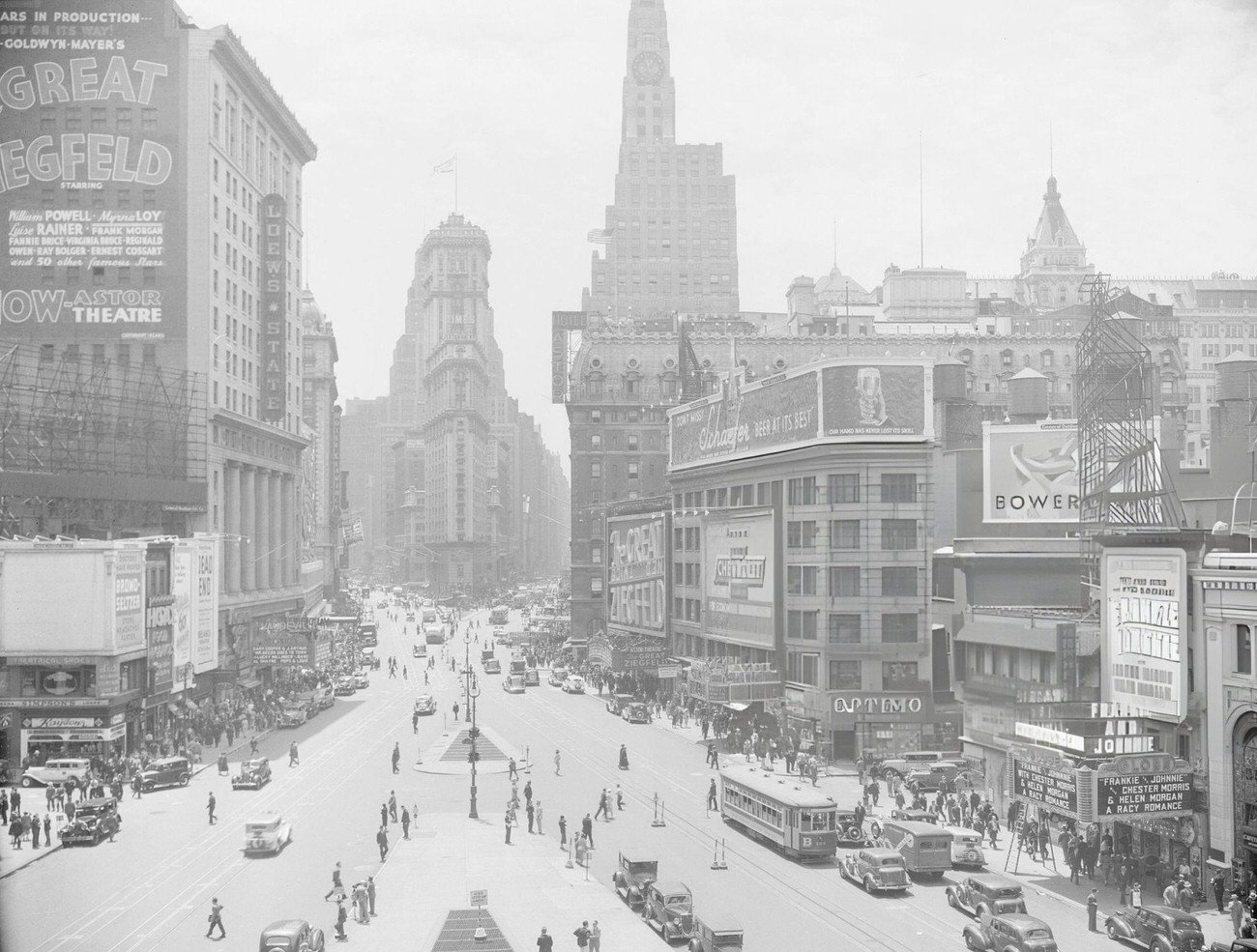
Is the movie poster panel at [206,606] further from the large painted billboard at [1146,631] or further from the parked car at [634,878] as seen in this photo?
the large painted billboard at [1146,631]

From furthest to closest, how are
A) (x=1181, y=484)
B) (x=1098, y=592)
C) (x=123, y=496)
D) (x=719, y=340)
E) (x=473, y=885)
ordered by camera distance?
(x=719, y=340) < (x=123, y=496) < (x=1181, y=484) < (x=1098, y=592) < (x=473, y=885)

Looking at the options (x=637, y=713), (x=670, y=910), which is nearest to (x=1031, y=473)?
(x=637, y=713)

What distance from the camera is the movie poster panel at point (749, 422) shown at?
3137 inches

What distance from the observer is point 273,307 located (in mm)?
115688

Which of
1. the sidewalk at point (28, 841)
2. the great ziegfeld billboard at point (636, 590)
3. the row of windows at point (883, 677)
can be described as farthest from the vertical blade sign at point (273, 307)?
the row of windows at point (883, 677)

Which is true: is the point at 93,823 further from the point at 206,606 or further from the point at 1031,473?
the point at 1031,473

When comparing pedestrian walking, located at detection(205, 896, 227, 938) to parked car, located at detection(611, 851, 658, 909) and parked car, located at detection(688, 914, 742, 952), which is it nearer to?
parked car, located at detection(611, 851, 658, 909)

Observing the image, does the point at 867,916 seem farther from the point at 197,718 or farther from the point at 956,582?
the point at 197,718

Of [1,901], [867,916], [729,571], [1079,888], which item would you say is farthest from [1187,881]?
[729,571]

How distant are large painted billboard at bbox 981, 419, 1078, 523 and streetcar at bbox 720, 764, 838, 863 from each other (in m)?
23.6

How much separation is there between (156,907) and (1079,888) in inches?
1186

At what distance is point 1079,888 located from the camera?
44.8 m

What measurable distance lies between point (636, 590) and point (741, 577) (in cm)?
2416

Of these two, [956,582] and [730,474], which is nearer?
[956,582]
